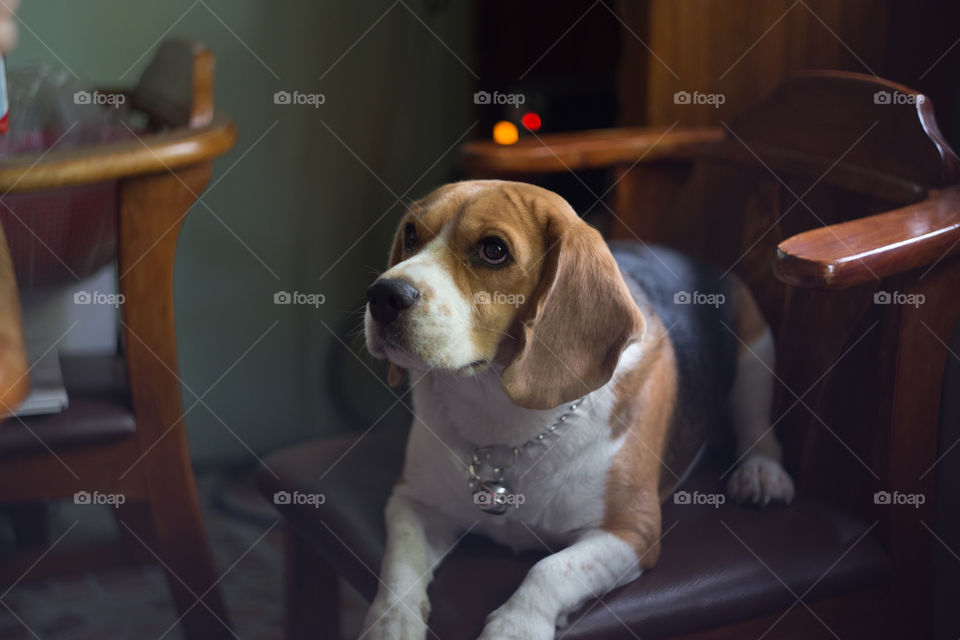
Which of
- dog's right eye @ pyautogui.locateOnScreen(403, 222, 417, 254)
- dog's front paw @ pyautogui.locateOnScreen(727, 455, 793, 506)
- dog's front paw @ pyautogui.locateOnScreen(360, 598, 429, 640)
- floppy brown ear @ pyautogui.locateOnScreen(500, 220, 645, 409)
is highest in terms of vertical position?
dog's right eye @ pyautogui.locateOnScreen(403, 222, 417, 254)

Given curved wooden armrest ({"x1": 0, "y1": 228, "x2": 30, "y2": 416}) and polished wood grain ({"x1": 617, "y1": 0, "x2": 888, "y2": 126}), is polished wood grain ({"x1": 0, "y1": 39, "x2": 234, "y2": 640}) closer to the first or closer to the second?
curved wooden armrest ({"x1": 0, "y1": 228, "x2": 30, "y2": 416})

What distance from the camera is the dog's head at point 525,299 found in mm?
982

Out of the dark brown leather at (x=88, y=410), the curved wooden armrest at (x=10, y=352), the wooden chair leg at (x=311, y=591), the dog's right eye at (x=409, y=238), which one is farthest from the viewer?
the wooden chair leg at (x=311, y=591)

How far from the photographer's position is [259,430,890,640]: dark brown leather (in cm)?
104

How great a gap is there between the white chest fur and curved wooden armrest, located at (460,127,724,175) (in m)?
0.34

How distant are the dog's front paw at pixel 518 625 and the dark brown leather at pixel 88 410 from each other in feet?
1.94

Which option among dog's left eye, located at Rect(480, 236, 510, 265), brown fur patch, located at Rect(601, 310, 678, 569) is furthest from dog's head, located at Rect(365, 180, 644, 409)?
brown fur patch, located at Rect(601, 310, 678, 569)

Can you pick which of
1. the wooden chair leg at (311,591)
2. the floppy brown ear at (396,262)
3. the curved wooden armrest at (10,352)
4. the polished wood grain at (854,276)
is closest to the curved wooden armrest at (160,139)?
the curved wooden armrest at (10,352)

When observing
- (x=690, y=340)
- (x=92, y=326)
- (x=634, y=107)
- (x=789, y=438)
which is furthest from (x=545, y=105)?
(x=92, y=326)

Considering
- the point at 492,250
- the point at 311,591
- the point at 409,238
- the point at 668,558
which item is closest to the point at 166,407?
the point at 311,591

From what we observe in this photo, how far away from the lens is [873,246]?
1.03 metres

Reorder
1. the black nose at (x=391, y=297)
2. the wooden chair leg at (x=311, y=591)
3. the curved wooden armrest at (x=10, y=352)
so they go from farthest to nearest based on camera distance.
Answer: the wooden chair leg at (x=311, y=591), the black nose at (x=391, y=297), the curved wooden armrest at (x=10, y=352)

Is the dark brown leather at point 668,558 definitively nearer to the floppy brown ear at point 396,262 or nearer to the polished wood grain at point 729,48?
the floppy brown ear at point 396,262

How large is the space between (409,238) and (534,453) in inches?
11.5
